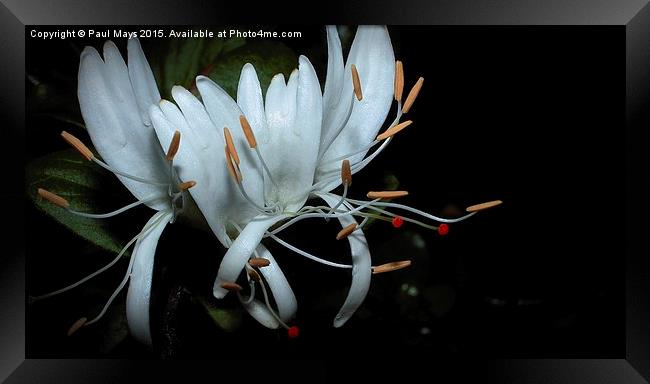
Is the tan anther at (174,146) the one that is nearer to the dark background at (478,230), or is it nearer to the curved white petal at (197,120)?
the curved white petal at (197,120)

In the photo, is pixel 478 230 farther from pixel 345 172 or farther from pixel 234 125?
pixel 234 125

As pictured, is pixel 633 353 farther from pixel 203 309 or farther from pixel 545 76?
pixel 203 309

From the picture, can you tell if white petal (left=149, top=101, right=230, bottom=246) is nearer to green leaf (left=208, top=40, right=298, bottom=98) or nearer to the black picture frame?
green leaf (left=208, top=40, right=298, bottom=98)

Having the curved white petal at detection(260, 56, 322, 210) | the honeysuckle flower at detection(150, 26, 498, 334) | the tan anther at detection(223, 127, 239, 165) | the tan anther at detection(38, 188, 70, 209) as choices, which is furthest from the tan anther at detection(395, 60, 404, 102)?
the tan anther at detection(38, 188, 70, 209)

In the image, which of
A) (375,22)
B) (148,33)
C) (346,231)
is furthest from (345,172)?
(148,33)

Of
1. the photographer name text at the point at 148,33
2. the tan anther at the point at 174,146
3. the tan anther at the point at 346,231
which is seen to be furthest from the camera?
the photographer name text at the point at 148,33

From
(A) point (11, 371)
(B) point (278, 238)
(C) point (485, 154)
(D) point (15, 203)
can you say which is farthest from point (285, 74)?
(A) point (11, 371)

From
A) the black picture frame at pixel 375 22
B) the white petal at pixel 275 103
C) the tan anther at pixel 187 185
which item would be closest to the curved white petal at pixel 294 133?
the white petal at pixel 275 103
